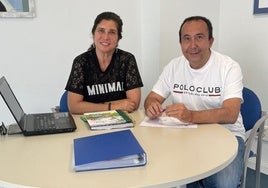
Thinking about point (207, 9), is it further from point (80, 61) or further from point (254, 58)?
point (80, 61)

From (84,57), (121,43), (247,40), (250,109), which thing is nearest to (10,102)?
(84,57)

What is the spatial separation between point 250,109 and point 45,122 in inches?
47.8

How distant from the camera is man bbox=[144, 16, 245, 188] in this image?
5.60 ft

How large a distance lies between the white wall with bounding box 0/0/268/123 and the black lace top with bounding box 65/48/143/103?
58 centimetres

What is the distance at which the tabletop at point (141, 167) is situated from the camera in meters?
1.00

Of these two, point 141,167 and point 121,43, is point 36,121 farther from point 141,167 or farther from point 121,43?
point 121,43

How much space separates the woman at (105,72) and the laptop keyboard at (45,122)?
353 millimetres

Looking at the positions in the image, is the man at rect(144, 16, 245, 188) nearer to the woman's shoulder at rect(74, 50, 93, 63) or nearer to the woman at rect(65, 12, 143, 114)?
the woman at rect(65, 12, 143, 114)

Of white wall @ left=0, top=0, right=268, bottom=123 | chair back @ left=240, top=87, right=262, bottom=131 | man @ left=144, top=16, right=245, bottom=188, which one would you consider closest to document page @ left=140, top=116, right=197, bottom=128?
man @ left=144, top=16, right=245, bottom=188

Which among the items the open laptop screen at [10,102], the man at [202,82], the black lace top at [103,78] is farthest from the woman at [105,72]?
the open laptop screen at [10,102]

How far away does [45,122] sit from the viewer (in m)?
1.59

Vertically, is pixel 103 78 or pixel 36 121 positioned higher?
pixel 103 78

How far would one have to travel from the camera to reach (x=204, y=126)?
155 centimetres

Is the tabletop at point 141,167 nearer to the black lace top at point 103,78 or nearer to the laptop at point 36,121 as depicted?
the laptop at point 36,121
